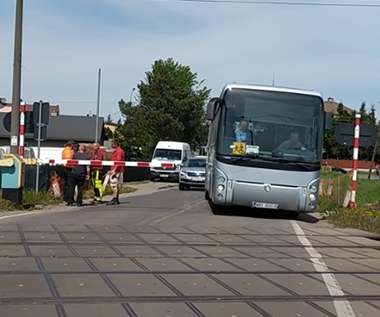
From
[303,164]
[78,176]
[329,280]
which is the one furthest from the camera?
[78,176]

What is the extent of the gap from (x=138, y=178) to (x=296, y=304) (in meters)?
42.1

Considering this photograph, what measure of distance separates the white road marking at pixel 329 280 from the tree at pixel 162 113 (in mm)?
55912

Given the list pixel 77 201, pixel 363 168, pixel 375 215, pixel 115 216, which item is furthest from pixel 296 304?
pixel 363 168

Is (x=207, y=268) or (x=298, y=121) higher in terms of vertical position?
(x=298, y=121)

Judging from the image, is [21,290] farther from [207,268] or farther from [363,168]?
[363,168]

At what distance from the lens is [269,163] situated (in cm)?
1742

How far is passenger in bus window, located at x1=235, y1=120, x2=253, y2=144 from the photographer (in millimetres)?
17484

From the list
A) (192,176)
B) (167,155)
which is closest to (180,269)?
(192,176)

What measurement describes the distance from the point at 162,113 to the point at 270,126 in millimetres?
53809

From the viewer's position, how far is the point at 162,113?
7100 centimetres

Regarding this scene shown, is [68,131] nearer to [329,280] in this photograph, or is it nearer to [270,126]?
[270,126]

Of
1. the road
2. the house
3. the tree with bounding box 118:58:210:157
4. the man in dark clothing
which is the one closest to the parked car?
the man in dark clothing

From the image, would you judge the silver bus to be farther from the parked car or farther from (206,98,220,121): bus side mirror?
the parked car

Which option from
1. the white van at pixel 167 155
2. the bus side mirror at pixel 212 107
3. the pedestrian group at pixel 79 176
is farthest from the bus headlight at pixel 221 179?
the white van at pixel 167 155
